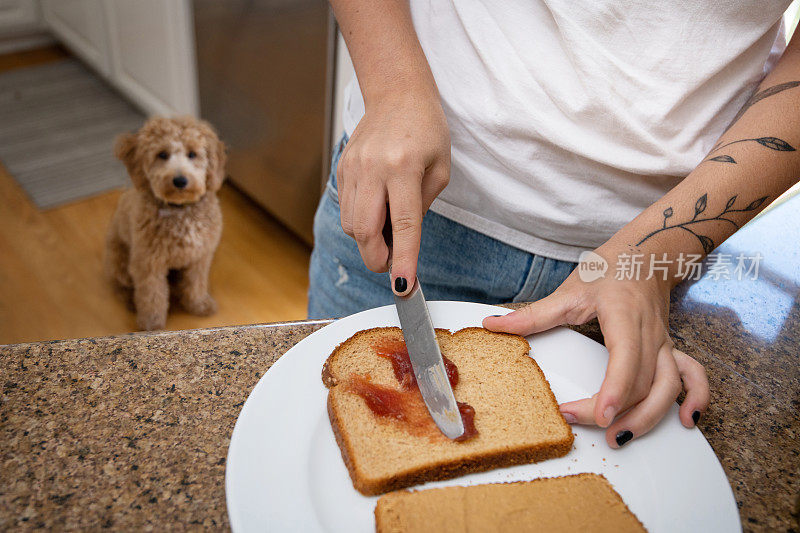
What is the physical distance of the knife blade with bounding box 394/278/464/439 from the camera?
0.63 m

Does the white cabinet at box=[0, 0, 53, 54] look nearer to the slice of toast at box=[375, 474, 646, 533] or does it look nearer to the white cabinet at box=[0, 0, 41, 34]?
the white cabinet at box=[0, 0, 41, 34]

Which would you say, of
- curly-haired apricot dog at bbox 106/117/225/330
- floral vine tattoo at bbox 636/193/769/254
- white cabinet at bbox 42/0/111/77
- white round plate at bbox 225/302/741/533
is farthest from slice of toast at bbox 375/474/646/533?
white cabinet at bbox 42/0/111/77

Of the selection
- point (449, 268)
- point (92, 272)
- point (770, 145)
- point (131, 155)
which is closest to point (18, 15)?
point (92, 272)

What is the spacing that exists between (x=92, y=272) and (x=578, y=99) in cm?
223

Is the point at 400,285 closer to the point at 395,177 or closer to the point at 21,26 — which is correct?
the point at 395,177

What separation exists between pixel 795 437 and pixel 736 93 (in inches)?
17.5

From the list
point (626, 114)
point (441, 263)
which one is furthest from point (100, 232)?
point (626, 114)

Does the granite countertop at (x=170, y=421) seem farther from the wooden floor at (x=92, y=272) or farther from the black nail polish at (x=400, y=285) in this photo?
the wooden floor at (x=92, y=272)

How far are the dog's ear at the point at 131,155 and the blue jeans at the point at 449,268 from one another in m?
1.21

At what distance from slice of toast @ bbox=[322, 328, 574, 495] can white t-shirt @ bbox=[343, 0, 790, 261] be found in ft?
0.81

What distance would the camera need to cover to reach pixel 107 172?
2.92 metres

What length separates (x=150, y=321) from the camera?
2.21 metres

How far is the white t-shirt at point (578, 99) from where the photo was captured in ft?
2.51

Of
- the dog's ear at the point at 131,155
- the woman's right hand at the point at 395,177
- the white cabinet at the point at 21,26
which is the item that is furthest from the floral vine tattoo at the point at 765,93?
the white cabinet at the point at 21,26
